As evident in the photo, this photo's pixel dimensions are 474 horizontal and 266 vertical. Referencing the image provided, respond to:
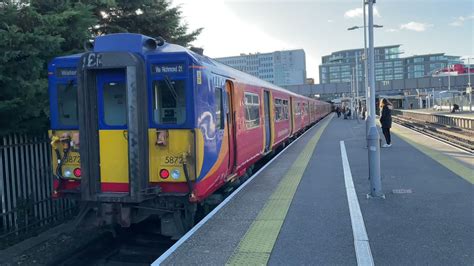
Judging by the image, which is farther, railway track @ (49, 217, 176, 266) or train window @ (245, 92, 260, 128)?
train window @ (245, 92, 260, 128)

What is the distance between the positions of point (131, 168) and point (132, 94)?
100 cm

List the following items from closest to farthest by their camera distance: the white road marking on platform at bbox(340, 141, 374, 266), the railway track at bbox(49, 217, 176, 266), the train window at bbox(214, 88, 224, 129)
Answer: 1. the white road marking on platform at bbox(340, 141, 374, 266)
2. the railway track at bbox(49, 217, 176, 266)
3. the train window at bbox(214, 88, 224, 129)

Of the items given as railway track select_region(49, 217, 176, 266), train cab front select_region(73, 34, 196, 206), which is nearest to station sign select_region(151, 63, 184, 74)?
train cab front select_region(73, 34, 196, 206)

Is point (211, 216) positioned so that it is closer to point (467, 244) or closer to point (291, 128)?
point (467, 244)

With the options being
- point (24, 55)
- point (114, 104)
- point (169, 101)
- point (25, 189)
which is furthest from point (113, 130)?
point (25, 189)

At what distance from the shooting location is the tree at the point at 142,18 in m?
11.3

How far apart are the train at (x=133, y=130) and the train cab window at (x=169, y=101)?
14 mm

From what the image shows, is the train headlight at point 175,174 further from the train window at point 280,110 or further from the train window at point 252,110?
the train window at point 280,110

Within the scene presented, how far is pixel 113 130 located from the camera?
21.9 ft

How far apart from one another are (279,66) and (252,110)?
56.5 metres

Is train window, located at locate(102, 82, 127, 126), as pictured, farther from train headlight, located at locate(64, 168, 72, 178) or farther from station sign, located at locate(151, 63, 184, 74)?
train headlight, located at locate(64, 168, 72, 178)

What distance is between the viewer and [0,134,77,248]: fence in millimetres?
7934

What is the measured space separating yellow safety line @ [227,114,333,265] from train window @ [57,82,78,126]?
123 inches

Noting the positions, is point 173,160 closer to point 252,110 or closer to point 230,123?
point 230,123
